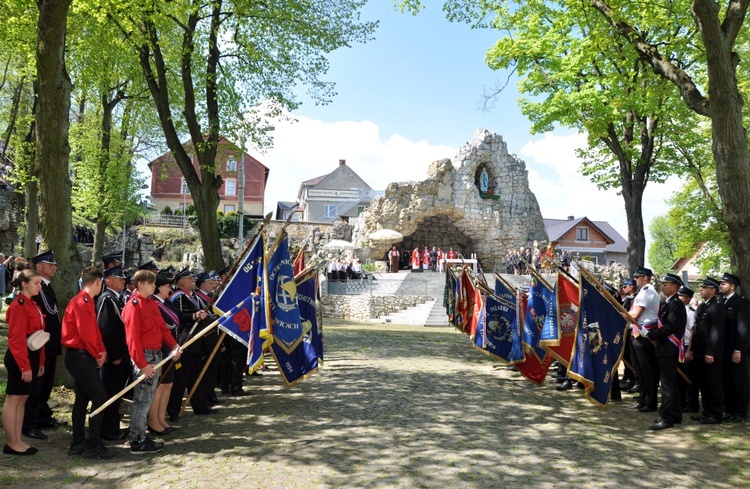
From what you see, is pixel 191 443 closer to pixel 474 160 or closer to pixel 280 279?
pixel 280 279

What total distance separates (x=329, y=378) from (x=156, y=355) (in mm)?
4864

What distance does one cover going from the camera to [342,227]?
42.3m

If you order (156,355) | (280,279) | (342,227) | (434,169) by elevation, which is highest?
(434,169)

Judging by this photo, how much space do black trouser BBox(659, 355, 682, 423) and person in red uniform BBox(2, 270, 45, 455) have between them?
7.33 metres

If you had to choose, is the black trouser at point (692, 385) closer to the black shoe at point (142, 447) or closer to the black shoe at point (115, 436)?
the black shoe at point (142, 447)

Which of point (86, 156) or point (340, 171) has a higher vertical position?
point (340, 171)

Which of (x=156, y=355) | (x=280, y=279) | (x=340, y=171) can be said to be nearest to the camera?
(x=156, y=355)

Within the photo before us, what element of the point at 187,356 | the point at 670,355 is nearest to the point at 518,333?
the point at 670,355

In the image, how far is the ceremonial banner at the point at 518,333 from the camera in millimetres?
10828

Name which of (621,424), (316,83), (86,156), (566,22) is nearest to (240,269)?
(621,424)

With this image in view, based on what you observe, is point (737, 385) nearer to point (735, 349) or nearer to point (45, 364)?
point (735, 349)

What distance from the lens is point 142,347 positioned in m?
5.95

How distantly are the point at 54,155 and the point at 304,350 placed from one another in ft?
15.2

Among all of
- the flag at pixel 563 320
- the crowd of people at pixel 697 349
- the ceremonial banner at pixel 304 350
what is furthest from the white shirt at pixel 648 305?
the ceremonial banner at pixel 304 350
